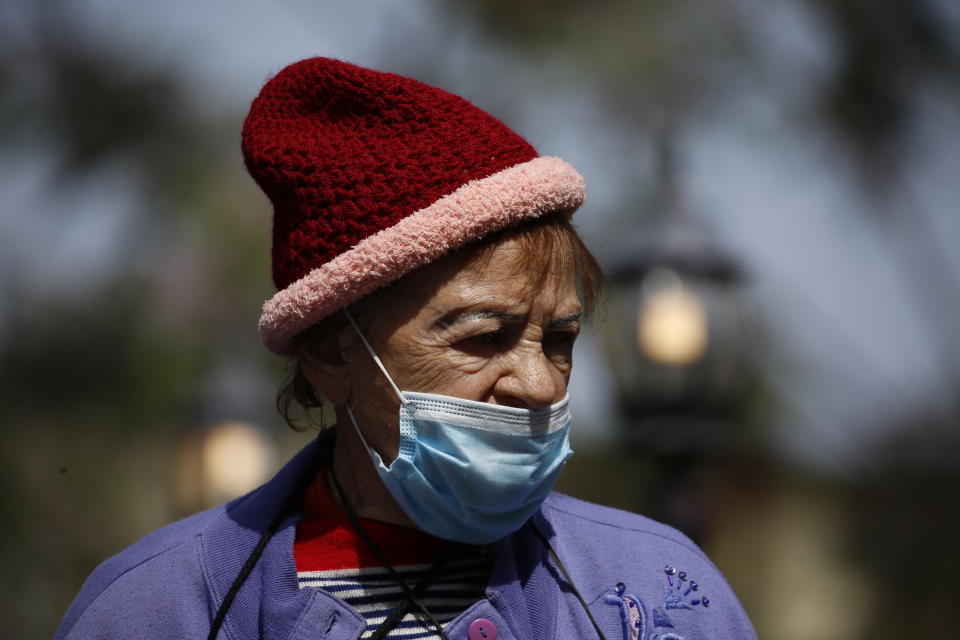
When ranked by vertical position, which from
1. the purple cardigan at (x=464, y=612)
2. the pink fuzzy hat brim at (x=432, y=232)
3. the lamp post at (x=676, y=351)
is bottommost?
the lamp post at (x=676, y=351)

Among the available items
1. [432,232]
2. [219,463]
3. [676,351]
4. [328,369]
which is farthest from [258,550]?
[219,463]

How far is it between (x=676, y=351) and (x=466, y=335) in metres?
3.64

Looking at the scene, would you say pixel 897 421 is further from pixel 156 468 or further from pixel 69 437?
pixel 69 437

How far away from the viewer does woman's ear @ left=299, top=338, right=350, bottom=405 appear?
2.42 m

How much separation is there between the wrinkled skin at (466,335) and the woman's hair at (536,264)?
2cm

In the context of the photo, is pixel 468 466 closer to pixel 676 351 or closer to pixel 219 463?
pixel 676 351

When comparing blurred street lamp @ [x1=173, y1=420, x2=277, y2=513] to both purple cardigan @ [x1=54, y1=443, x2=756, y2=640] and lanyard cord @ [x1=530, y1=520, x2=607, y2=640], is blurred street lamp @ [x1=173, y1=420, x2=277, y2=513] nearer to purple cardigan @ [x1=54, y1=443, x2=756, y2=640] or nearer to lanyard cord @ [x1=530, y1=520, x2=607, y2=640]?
purple cardigan @ [x1=54, y1=443, x2=756, y2=640]

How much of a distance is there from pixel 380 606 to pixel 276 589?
0.21 metres

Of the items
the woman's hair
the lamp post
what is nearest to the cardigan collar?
the woman's hair

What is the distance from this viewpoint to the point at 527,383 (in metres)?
2.22

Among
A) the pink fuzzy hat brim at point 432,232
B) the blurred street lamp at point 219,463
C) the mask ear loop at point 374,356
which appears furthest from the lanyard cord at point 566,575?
the blurred street lamp at point 219,463

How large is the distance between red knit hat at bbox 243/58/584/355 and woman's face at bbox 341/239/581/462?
0.24ft

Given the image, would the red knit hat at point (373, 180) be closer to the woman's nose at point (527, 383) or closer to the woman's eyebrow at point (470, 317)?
the woman's eyebrow at point (470, 317)

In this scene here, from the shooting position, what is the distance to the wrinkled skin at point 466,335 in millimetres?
2236
